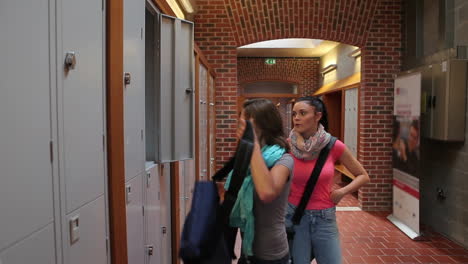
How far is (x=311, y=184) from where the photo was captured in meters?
2.16

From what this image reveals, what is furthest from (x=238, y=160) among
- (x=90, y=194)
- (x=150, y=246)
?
(x=150, y=246)

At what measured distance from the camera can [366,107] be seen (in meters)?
6.05

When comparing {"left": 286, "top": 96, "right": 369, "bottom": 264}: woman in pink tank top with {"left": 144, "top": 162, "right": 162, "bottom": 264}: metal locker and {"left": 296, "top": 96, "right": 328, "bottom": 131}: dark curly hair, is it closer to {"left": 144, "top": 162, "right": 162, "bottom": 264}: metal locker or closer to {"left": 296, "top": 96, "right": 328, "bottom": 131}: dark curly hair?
{"left": 296, "top": 96, "right": 328, "bottom": 131}: dark curly hair

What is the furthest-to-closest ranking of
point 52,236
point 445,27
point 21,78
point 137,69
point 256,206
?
point 445,27, point 137,69, point 256,206, point 52,236, point 21,78

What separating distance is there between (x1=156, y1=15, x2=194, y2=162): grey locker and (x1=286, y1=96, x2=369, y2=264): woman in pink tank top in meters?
0.89

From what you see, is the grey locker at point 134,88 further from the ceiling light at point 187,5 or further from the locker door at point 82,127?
the ceiling light at point 187,5

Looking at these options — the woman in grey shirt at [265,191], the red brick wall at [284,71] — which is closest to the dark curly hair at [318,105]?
the woman in grey shirt at [265,191]

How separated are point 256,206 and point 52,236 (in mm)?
780

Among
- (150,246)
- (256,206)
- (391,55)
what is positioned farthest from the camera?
(391,55)

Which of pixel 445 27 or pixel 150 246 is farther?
pixel 445 27

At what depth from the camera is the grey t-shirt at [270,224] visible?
1.57 metres

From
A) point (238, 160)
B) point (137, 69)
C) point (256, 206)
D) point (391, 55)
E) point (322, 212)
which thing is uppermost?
point (391, 55)

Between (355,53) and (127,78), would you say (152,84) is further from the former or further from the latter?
(355,53)

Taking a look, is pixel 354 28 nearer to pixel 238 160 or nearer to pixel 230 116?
pixel 230 116
